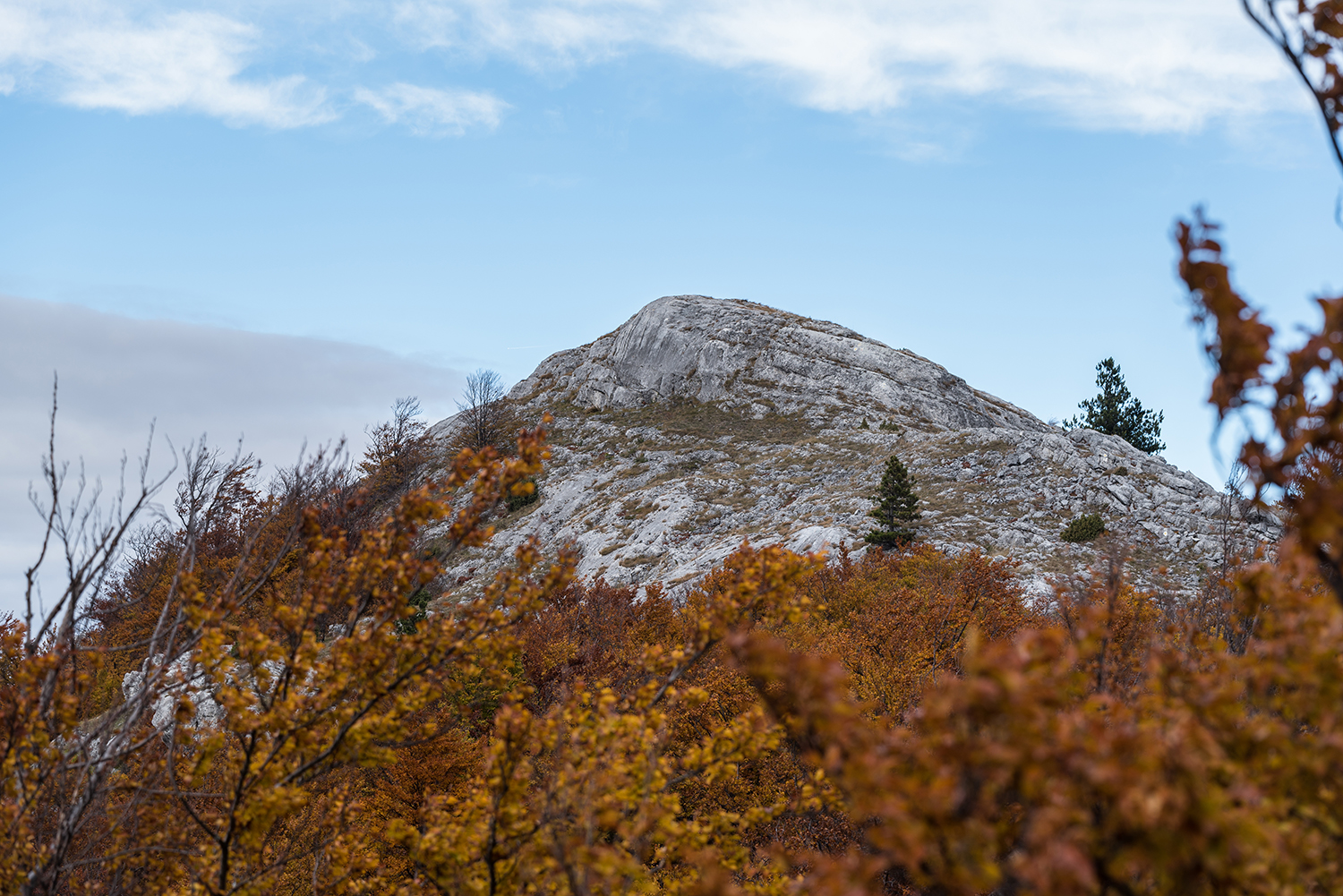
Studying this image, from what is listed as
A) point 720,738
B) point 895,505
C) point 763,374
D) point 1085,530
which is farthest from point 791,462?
point 720,738

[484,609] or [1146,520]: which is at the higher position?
[1146,520]

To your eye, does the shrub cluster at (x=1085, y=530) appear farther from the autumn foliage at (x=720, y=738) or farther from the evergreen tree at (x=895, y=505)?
Result: the autumn foliage at (x=720, y=738)

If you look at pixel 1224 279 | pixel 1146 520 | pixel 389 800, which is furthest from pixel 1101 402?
pixel 1224 279

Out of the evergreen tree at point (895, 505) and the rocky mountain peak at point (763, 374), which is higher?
the rocky mountain peak at point (763, 374)

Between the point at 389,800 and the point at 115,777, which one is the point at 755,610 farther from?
the point at 389,800

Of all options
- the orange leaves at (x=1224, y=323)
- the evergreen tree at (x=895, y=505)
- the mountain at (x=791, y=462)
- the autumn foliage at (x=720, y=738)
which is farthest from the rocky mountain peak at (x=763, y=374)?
the orange leaves at (x=1224, y=323)

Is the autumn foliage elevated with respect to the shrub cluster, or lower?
lower

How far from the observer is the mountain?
101 ft

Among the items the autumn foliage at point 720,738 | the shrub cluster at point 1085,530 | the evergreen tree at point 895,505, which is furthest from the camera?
the evergreen tree at point 895,505

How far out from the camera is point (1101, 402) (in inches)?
2071

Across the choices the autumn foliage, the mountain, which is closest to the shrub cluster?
the mountain

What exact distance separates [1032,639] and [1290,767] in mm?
1068

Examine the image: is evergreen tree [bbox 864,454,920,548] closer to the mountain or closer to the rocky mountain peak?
the mountain

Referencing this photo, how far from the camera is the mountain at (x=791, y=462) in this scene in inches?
1215
